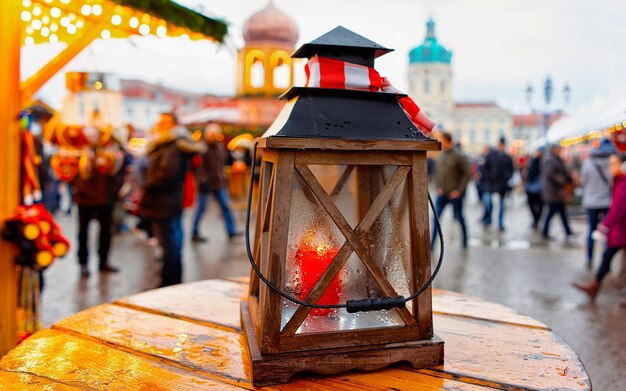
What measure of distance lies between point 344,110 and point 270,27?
63.4ft

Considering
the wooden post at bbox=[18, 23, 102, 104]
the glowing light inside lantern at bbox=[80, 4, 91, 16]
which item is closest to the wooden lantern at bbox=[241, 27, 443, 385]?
the glowing light inside lantern at bbox=[80, 4, 91, 16]

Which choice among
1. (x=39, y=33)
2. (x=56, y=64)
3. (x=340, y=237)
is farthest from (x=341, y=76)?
(x=39, y=33)

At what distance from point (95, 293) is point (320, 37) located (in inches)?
179

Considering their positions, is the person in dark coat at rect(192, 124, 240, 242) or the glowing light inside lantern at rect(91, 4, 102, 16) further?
the person in dark coat at rect(192, 124, 240, 242)

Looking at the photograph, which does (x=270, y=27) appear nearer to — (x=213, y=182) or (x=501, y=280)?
(x=213, y=182)

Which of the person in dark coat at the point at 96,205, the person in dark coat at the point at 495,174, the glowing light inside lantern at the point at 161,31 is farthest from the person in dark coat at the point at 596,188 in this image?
the glowing light inside lantern at the point at 161,31

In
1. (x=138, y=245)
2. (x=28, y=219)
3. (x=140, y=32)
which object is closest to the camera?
(x=28, y=219)

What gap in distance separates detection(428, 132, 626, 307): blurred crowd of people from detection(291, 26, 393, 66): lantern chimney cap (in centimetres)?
479

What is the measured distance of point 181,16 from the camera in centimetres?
305

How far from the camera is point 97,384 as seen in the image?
4.63ft

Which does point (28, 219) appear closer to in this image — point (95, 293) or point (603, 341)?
point (95, 293)

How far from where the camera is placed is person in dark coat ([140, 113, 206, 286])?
198 inches

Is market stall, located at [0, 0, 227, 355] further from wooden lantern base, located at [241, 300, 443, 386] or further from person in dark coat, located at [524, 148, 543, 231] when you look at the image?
person in dark coat, located at [524, 148, 543, 231]

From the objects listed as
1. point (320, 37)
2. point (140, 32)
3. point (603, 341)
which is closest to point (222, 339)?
point (320, 37)
